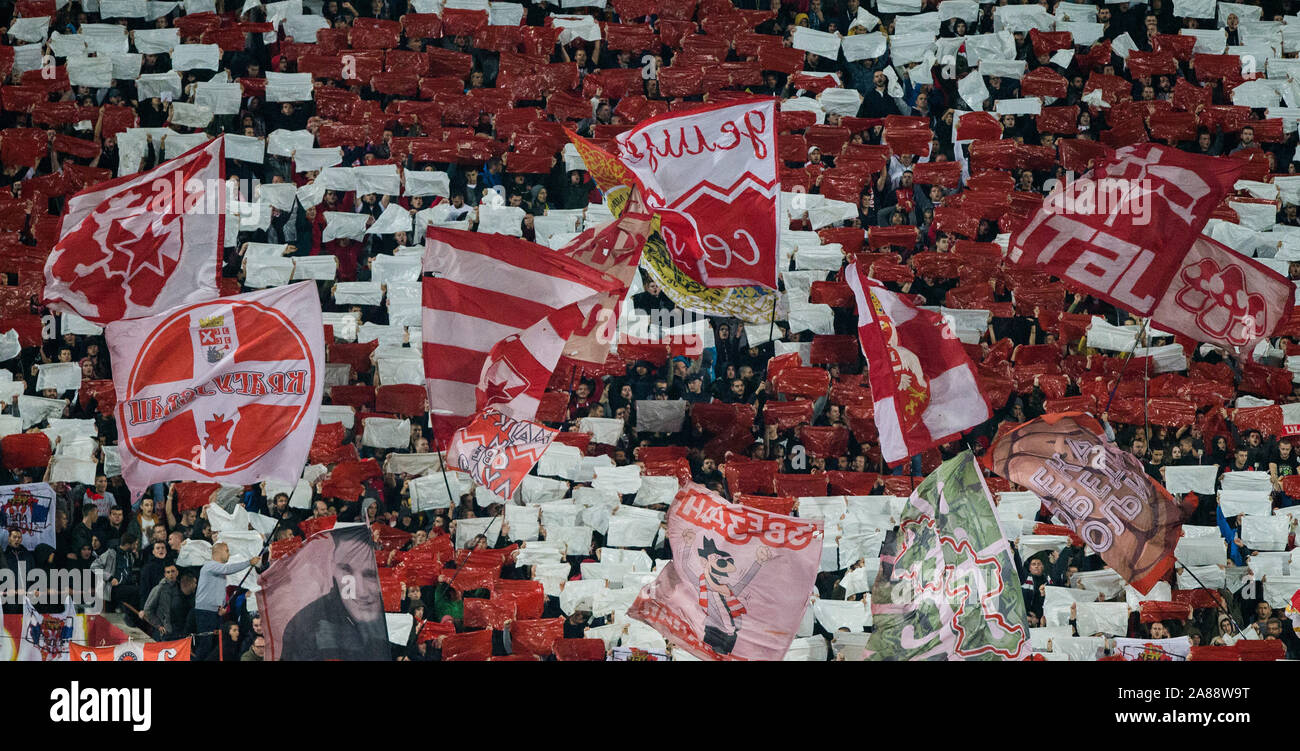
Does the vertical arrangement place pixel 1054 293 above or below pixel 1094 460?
above

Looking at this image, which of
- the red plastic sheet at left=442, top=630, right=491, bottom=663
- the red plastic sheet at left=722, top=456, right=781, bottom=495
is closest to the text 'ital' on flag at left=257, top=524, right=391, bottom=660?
the red plastic sheet at left=442, top=630, right=491, bottom=663

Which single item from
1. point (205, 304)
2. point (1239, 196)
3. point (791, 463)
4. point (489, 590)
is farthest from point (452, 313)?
point (1239, 196)

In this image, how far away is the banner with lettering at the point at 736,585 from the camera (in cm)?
762

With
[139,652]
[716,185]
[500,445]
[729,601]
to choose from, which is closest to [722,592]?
[729,601]

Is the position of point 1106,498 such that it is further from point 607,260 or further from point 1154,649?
point 607,260

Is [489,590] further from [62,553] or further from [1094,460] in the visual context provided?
[1094,460]

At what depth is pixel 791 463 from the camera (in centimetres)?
983

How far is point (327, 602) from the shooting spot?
7004 millimetres

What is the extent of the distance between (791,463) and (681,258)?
201 centimetres

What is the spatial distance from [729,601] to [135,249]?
166 inches

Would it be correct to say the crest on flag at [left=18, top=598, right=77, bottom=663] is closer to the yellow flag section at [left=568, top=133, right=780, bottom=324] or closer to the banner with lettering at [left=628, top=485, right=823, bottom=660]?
the banner with lettering at [left=628, top=485, right=823, bottom=660]

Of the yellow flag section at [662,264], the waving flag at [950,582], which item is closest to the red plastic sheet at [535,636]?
the yellow flag section at [662,264]

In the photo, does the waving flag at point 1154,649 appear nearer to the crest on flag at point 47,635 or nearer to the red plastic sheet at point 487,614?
the red plastic sheet at point 487,614
